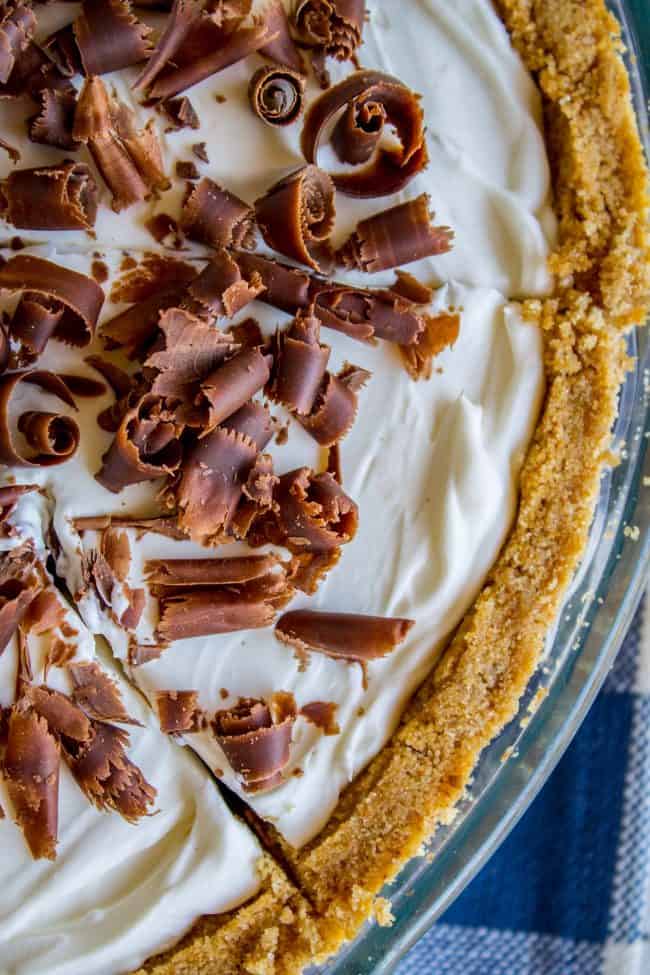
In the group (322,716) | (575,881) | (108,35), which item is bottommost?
(575,881)

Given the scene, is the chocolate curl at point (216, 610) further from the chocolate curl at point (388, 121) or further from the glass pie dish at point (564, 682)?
the chocolate curl at point (388, 121)

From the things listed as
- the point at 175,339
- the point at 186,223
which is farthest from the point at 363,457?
the point at 186,223

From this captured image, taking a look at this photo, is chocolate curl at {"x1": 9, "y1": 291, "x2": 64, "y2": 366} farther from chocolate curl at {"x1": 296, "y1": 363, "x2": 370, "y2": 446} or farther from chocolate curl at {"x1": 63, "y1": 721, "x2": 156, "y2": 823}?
chocolate curl at {"x1": 63, "y1": 721, "x2": 156, "y2": 823}

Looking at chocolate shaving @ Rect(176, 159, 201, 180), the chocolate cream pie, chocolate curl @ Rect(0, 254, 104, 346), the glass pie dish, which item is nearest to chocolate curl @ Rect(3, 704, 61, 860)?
the chocolate cream pie

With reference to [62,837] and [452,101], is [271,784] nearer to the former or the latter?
[62,837]

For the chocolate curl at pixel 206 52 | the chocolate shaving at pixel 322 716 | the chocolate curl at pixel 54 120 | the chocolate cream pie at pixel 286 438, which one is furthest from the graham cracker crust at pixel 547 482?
the chocolate curl at pixel 54 120

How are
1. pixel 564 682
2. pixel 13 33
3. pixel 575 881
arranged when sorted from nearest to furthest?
pixel 13 33, pixel 564 682, pixel 575 881

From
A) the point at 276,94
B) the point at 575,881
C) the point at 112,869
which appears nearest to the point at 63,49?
the point at 276,94

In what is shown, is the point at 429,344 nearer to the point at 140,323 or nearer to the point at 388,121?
the point at 388,121
